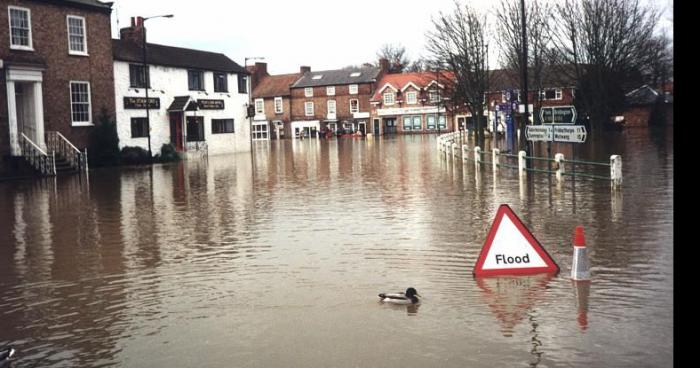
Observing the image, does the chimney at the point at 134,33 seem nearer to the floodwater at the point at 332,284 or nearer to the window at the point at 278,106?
the floodwater at the point at 332,284

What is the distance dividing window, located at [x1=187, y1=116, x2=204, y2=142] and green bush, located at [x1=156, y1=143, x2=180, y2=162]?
3300mm

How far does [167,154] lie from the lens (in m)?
43.7

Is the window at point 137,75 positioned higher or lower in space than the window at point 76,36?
lower

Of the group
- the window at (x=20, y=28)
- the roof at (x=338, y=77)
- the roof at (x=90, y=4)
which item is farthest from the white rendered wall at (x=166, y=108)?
the roof at (x=338, y=77)

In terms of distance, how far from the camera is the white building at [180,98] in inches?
1640

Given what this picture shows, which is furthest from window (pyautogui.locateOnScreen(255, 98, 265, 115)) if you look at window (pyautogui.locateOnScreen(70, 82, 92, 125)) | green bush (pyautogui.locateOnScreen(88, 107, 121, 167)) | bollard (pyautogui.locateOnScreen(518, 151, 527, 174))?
bollard (pyautogui.locateOnScreen(518, 151, 527, 174))

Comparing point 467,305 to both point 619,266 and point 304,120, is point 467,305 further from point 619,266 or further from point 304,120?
point 304,120

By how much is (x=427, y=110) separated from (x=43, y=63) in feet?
206

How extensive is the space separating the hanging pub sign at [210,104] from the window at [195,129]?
83cm

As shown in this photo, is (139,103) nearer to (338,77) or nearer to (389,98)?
(389,98)

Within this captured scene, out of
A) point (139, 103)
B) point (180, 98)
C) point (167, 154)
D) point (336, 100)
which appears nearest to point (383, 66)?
point (336, 100)

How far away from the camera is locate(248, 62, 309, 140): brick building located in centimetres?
9806

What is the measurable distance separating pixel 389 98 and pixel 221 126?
43.7 metres

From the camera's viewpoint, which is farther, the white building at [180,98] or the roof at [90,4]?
the white building at [180,98]
